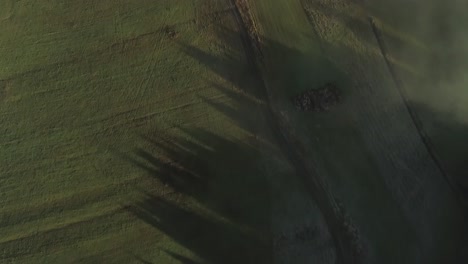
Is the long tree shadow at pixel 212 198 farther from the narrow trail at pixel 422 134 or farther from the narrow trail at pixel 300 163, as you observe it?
the narrow trail at pixel 422 134

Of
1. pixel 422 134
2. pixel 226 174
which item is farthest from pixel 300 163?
pixel 422 134

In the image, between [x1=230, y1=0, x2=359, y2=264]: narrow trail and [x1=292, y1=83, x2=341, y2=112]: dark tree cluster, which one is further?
[x1=292, y1=83, x2=341, y2=112]: dark tree cluster

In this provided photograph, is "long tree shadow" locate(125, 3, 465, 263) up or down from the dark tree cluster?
down

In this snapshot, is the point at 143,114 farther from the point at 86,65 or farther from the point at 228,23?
the point at 228,23

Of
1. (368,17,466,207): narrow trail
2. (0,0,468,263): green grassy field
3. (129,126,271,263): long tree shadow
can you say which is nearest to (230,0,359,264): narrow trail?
(0,0,468,263): green grassy field

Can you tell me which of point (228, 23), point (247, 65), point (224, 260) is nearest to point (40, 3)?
point (228, 23)

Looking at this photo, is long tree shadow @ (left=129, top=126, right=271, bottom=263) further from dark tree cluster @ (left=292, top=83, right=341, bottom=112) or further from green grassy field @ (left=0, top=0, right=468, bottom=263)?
dark tree cluster @ (left=292, top=83, right=341, bottom=112)
